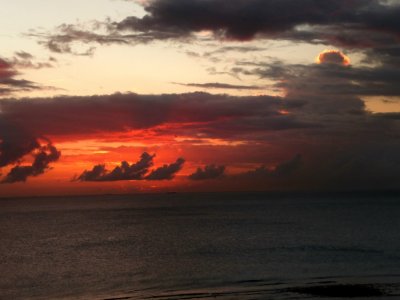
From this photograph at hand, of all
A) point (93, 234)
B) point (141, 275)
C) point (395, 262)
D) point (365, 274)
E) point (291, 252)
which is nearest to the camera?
point (365, 274)

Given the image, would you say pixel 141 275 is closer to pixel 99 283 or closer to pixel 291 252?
pixel 99 283

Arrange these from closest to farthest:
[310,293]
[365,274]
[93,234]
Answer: [310,293] < [365,274] < [93,234]

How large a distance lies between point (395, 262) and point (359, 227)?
7390cm

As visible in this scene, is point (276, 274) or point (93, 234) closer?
point (276, 274)

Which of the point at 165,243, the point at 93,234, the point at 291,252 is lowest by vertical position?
the point at 291,252

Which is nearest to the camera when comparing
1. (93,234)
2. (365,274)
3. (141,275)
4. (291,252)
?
(365,274)

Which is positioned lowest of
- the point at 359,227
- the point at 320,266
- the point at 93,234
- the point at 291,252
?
the point at 320,266

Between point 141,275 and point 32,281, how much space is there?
15833 mm

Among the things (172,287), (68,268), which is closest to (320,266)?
(172,287)

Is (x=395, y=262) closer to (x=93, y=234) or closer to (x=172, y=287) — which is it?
(x=172, y=287)

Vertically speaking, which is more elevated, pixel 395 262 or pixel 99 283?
pixel 395 262

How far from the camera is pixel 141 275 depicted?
263 feet

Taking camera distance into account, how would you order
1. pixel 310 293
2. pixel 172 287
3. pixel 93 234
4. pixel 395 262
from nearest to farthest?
pixel 310 293, pixel 172 287, pixel 395 262, pixel 93 234

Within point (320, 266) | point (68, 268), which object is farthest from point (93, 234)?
point (320, 266)
